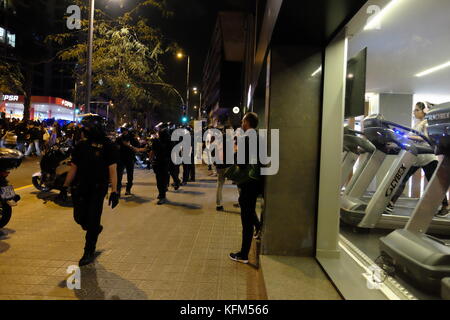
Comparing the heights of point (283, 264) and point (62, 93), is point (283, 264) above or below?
below

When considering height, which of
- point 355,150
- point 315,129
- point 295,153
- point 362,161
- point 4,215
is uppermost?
point 315,129

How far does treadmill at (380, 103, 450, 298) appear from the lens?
10.9 ft

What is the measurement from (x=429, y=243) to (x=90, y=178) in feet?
12.9

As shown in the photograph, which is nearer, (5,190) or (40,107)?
(5,190)

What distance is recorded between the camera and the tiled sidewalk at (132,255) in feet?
12.2

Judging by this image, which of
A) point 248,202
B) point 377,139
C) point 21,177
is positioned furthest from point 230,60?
point 248,202

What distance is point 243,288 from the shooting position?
3.94 metres

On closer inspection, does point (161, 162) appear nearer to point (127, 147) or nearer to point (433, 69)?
point (127, 147)

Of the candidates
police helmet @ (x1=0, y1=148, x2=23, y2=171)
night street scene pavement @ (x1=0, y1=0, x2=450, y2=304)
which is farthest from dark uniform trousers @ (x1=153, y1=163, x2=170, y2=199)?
police helmet @ (x1=0, y1=148, x2=23, y2=171)

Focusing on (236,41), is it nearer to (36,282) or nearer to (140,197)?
(140,197)

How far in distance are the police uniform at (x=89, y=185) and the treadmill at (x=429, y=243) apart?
3526mm

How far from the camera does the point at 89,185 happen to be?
4438mm
